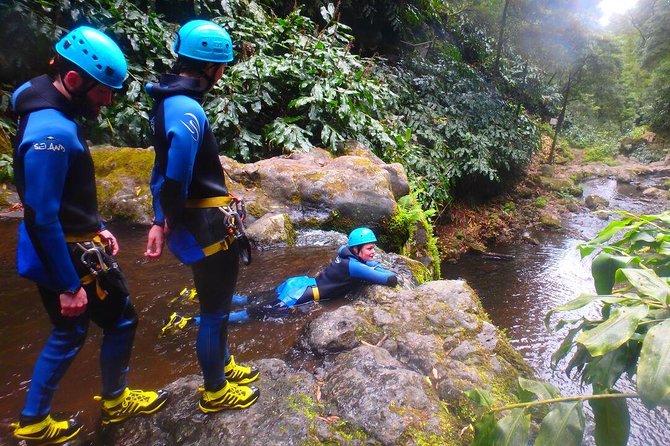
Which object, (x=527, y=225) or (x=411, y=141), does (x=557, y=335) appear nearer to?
(x=411, y=141)

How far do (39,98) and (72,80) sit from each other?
0.15 metres

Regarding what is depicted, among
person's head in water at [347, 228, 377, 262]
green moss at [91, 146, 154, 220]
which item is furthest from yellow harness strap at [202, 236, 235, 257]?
green moss at [91, 146, 154, 220]

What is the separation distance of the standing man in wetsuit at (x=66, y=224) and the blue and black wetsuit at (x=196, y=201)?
278 millimetres

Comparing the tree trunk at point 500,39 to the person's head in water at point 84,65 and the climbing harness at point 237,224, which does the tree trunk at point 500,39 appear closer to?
the climbing harness at point 237,224

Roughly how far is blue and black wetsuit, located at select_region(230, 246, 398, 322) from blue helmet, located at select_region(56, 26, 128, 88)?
7.62 ft

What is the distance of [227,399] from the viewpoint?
204 cm

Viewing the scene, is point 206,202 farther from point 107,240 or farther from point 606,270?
point 606,270

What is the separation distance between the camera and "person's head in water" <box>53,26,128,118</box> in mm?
1634

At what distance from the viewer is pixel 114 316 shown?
191 cm

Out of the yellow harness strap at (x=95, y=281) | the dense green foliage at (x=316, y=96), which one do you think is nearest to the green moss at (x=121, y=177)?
the dense green foliage at (x=316, y=96)

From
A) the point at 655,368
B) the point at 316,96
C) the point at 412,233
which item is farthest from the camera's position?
the point at 316,96

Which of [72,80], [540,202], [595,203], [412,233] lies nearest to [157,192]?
[72,80]

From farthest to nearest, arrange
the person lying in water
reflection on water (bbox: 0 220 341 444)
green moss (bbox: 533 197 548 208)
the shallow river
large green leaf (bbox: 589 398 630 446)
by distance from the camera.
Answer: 1. green moss (bbox: 533 197 548 208)
2. the person lying in water
3. the shallow river
4. reflection on water (bbox: 0 220 341 444)
5. large green leaf (bbox: 589 398 630 446)

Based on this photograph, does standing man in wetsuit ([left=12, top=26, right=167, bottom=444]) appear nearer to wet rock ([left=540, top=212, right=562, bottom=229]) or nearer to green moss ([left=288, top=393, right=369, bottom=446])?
green moss ([left=288, top=393, right=369, bottom=446])
